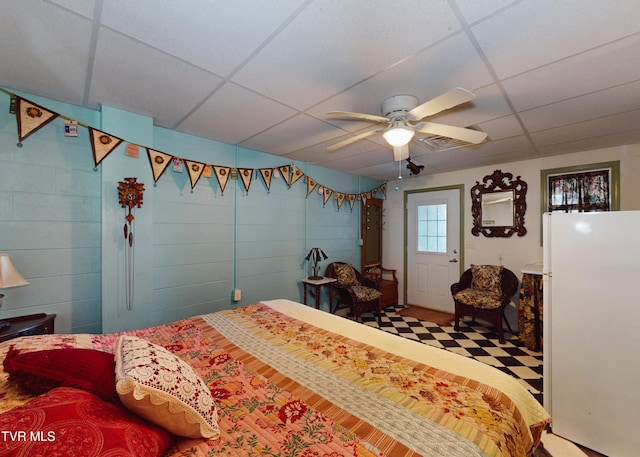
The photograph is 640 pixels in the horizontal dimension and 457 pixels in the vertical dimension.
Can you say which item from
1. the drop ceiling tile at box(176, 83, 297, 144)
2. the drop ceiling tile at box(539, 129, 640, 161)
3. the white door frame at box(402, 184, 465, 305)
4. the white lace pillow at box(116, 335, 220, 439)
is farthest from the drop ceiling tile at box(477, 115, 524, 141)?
the white lace pillow at box(116, 335, 220, 439)

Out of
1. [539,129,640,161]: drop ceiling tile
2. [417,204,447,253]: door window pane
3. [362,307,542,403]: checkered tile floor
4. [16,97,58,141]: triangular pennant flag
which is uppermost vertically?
[539,129,640,161]: drop ceiling tile

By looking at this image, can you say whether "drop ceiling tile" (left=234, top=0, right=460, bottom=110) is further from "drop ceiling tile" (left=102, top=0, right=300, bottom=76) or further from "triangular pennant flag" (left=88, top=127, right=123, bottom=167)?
"triangular pennant flag" (left=88, top=127, right=123, bottom=167)

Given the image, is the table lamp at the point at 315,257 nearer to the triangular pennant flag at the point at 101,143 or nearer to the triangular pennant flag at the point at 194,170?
the triangular pennant flag at the point at 194,170

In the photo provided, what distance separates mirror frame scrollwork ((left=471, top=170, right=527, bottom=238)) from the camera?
3650mm

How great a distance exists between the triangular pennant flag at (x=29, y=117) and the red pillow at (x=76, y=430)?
202 centimetres

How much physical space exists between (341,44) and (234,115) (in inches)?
48.8

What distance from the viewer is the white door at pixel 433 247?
4305mm

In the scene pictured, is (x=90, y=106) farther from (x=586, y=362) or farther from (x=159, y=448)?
(x=586, y=362)

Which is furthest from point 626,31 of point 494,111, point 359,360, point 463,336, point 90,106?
point 90,106

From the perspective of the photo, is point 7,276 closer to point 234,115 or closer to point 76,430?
point 76,430

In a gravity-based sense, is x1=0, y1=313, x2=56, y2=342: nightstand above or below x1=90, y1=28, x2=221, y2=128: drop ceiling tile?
below

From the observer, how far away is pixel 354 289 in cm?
384

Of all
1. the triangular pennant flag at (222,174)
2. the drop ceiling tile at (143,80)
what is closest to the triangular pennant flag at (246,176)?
the triangular pennant flag at (222,174)

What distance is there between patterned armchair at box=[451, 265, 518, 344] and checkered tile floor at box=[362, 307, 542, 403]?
17 centimetres
